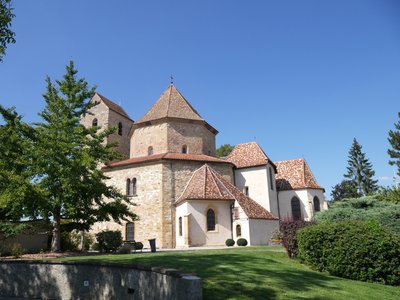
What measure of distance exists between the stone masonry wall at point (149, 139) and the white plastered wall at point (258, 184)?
9013mm

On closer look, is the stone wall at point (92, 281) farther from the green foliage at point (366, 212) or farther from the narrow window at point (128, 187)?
the narrow window at point (128, 187)

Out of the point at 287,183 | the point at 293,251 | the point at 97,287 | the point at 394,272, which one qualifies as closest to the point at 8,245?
the point at 97,287

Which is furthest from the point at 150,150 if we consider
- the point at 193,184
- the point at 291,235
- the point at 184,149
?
the point at 291,235

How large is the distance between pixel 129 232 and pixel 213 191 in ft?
30.8

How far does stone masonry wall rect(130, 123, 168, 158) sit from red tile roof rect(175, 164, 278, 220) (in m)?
5.55

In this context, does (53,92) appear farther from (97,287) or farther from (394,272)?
(394,272)

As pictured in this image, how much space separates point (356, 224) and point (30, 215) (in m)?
18.2

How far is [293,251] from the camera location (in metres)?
15.3

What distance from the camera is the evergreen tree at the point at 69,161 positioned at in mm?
19672

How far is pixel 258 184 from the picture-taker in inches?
1371

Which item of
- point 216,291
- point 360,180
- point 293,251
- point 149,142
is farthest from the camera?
point 360,180

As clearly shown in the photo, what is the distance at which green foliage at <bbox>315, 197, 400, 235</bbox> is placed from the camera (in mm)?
20797

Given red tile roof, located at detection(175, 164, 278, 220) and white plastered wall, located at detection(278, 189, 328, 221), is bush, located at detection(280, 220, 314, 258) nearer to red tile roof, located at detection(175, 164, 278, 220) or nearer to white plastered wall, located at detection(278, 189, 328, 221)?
red tile roof, located at detection(175, 164, 278, 220)

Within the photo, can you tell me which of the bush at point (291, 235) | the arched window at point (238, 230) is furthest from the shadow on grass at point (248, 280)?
the arched window at point (238, 230)
